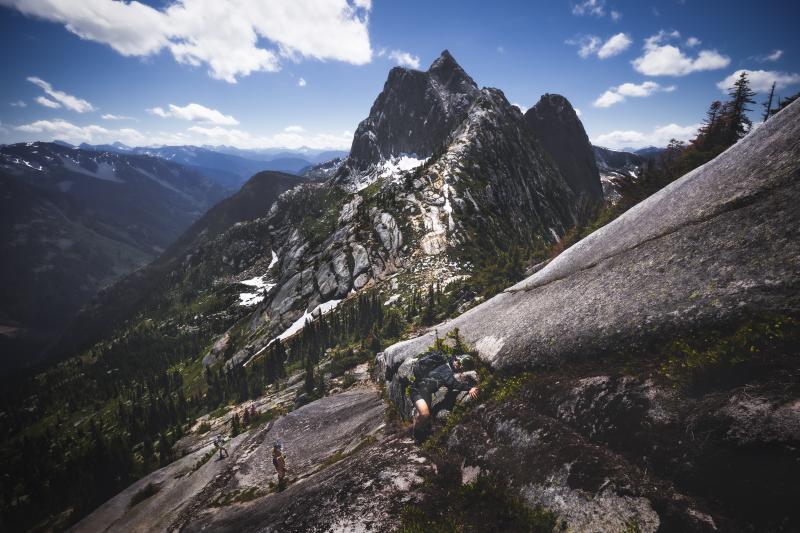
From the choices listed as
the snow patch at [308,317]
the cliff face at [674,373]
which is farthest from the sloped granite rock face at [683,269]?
the snow patch at [308,317]

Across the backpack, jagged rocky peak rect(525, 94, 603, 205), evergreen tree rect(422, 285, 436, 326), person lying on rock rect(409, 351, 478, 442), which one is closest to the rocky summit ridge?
evergreen tree rect(422, 285, 436, 326)

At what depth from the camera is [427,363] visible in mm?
18797

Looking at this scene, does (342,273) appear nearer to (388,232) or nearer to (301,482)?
(388,232)

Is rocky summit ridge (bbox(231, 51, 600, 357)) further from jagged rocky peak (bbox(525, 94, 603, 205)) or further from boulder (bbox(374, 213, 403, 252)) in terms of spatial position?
jagged rocky peak (bbox(525, 94, 603, 205))

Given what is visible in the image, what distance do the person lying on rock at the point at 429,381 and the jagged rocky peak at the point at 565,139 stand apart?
19455 cm

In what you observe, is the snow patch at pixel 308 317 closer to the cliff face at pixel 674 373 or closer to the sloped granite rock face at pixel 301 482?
the sloped granite rock face at pixel 301 482

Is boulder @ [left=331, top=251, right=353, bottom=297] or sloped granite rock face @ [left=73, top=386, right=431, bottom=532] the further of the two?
boulder @ [left=331, top=251, right=353, bottom=297]

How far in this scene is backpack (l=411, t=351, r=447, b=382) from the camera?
18.6 meters

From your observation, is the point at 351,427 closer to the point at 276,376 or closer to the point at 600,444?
the point at 600,444

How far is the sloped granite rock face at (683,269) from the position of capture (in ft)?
36.9

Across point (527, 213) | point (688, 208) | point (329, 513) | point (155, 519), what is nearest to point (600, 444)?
point (329, 513)

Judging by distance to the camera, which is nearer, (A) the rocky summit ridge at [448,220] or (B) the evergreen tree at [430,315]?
(B) the evergreen tree at [430,315]

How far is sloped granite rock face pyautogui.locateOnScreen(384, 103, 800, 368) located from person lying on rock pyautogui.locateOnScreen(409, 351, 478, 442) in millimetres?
1876

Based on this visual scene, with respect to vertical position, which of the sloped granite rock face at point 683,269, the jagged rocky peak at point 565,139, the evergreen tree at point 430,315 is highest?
the jagged rocky peak at point 565,139
